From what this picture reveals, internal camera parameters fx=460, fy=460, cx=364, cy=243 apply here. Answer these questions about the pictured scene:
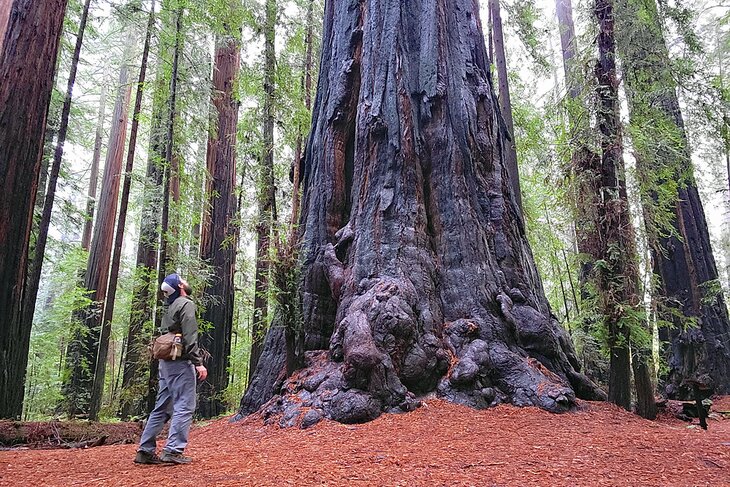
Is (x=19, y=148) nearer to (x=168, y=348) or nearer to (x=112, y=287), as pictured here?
(x=168, y=348)

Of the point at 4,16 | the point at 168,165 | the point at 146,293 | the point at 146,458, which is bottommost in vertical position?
the point at 146,458

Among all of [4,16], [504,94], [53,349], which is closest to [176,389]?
[4,16]

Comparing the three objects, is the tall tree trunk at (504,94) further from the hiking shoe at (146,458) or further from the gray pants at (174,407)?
the hiking shoe at (146,458)

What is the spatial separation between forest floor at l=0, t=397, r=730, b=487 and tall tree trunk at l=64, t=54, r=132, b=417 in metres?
7.40

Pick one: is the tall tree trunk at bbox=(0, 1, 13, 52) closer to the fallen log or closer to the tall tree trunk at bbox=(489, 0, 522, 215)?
the fallen log

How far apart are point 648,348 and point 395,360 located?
3179 millimetres

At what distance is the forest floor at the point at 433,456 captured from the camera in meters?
3.07

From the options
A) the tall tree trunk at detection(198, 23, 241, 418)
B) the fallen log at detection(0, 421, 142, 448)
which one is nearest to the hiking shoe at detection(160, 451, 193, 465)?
the fallen log at detection(0, 421, 142, 448)

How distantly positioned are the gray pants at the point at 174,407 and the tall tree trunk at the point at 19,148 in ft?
9.39

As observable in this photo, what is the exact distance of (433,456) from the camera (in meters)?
3.66

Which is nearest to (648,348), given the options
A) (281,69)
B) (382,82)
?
(382,82)

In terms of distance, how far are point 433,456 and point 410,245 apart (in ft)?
11.8

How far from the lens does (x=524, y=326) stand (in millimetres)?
6555

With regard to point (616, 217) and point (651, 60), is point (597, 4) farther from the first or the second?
point (616, 217)
